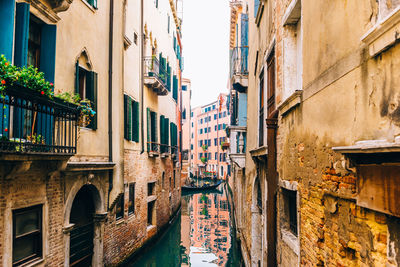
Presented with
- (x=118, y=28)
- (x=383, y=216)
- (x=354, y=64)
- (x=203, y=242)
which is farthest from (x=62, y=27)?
(x=203, y=242)

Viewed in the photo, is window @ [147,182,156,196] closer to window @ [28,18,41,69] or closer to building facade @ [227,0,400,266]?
window @ [28,18,41,69]

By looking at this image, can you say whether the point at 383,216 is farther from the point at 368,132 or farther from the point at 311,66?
the point at 311,66

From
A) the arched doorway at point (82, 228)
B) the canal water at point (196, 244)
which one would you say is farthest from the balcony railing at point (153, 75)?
the canal water at point (196, 244)

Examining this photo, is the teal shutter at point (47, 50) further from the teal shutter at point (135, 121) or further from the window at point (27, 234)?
the teal shutter at point (135, 121)

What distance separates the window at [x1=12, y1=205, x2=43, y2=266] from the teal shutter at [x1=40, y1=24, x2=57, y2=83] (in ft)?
7.55

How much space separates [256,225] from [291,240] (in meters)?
3.91

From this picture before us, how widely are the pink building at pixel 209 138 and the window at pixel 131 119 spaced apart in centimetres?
3573

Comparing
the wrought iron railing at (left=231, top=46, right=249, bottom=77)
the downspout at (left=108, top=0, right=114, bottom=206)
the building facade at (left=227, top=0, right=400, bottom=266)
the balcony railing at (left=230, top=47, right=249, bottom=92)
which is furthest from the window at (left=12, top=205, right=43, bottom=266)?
the wrought iron railing at (left=231, top=46, right=249, bottom=77)

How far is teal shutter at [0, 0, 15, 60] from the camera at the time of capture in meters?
4.44

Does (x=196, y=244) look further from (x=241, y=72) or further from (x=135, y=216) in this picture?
(x=241, y=72)

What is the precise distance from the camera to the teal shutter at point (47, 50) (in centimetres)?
563

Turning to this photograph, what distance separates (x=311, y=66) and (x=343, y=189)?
1.54 metres

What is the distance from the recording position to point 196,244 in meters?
14.1

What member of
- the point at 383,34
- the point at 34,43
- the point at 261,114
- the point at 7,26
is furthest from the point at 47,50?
the point at 383,34
